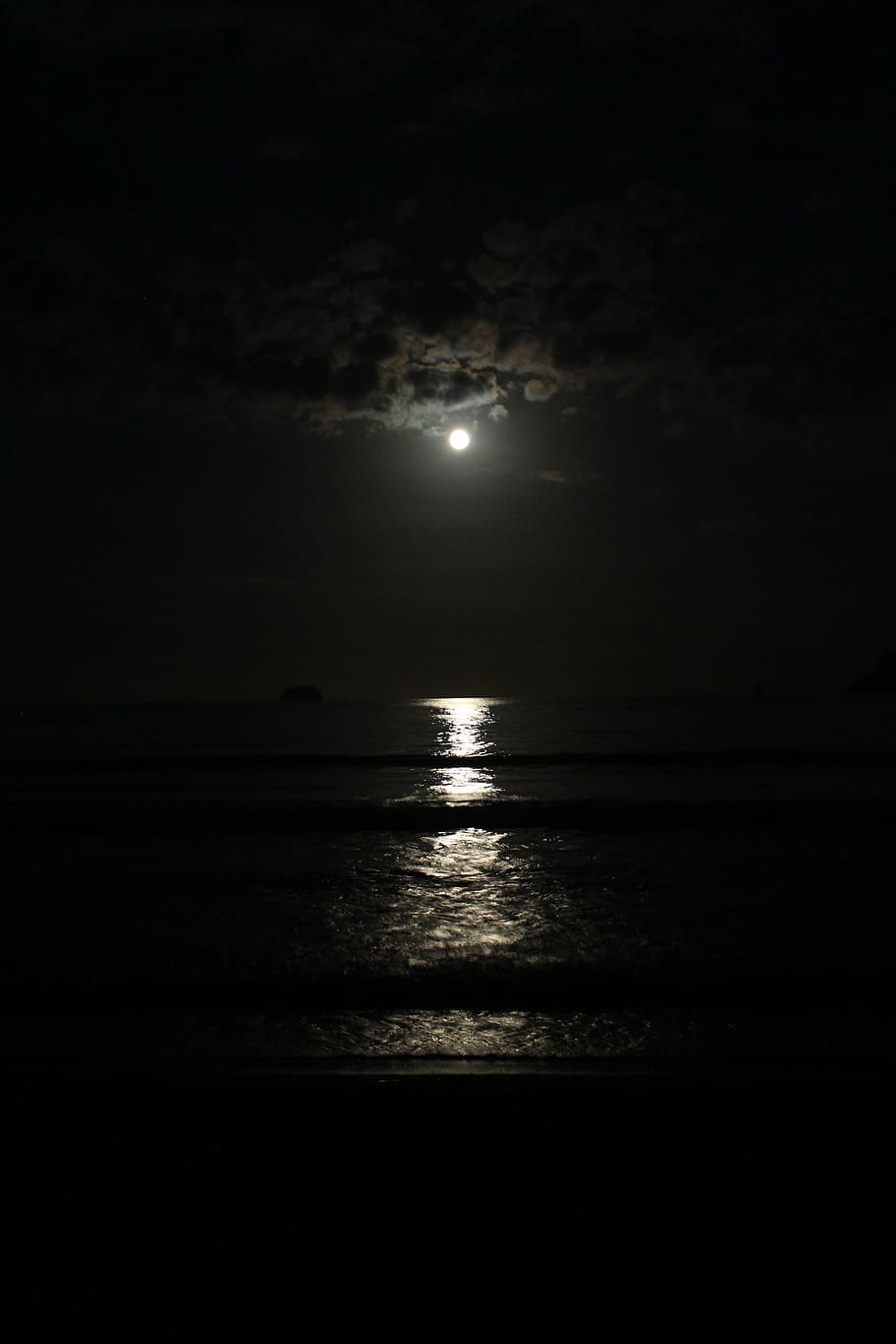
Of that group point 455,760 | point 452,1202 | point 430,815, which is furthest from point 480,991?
point 455,760

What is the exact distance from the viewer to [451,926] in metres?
8.01

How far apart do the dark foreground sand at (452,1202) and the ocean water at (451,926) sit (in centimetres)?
105

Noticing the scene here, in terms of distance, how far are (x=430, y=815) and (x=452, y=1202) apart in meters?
15.0

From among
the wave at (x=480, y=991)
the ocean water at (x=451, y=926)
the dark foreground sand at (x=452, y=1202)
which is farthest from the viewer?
the wave at (x=480, y=991)

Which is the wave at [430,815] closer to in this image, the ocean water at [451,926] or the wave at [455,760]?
the ocean water at [451,926]

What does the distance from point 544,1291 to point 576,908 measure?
256 inches

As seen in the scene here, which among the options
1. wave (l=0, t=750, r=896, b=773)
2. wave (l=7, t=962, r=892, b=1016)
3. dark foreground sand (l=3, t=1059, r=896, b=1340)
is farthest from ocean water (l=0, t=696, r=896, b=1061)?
wave (l=0, t=750, r=896, b=773)

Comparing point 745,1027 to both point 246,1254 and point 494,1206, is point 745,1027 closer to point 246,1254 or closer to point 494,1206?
point 494,1206

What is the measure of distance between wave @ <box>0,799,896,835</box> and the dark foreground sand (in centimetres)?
1192

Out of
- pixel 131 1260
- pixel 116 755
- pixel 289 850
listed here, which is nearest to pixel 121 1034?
pixel 131 1260

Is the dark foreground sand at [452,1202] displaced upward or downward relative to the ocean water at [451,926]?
upward

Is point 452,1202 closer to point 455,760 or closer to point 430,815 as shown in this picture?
point 430,815

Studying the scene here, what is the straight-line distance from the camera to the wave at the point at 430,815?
1599 centimetres

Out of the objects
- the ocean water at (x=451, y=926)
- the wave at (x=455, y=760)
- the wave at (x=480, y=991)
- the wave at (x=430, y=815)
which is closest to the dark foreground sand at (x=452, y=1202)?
the ocean water at (x=451, y=926)
